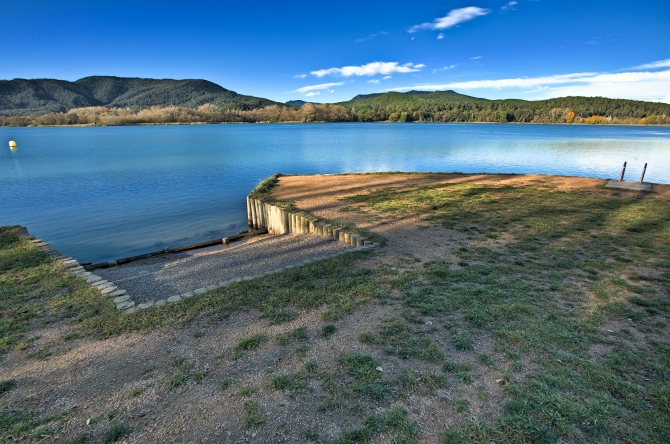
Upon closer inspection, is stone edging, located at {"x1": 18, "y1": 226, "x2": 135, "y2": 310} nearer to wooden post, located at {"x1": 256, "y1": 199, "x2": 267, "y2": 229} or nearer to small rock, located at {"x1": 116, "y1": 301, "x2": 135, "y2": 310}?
small rock, located at {"x1": 116, "y1": 301, "x2": 135, "y2": 310}

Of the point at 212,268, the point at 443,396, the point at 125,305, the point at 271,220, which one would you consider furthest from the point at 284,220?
the point at 443,396

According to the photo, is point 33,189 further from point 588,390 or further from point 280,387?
point 588,390

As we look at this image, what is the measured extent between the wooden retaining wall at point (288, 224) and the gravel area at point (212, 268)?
0.99ft

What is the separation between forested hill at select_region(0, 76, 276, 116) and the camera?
140625 mm

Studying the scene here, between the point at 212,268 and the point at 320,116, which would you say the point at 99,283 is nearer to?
the point at 212,268

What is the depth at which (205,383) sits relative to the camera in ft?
11.9

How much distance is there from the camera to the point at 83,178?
2459 centimetres

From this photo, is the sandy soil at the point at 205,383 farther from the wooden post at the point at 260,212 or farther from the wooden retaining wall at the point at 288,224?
the wooden post at the point at 260,212

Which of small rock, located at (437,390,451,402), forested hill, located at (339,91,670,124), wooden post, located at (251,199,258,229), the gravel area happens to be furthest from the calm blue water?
forested hill, located at (339,91,670,124)

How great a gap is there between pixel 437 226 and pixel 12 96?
677 feet

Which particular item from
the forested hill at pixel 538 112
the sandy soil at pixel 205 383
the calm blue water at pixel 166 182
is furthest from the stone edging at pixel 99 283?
the forested hill at pixel 538 112

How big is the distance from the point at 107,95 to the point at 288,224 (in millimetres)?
209712

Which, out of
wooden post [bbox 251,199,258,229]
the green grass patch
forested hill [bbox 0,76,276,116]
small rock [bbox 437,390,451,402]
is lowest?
wooden post [bbox 251,199,258,229]

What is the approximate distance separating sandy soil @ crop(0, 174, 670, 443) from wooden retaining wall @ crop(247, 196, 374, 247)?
3537 mm
